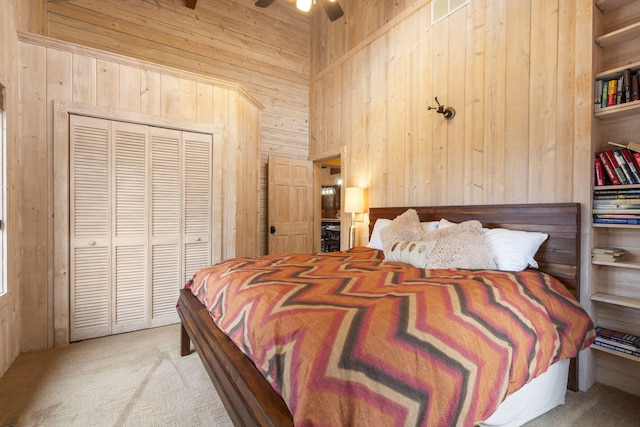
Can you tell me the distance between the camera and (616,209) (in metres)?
1.93

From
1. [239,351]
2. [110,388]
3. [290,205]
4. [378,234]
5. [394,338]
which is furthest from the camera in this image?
[290,205]

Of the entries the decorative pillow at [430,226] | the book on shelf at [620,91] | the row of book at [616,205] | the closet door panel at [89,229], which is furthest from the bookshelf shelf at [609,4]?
the closet door panel at [89,229]

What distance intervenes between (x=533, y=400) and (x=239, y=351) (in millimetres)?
1623

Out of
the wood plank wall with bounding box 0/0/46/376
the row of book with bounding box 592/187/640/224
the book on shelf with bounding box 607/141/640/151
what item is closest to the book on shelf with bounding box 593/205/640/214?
the row of book with bounding box 592/187/640/224

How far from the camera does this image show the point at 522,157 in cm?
240

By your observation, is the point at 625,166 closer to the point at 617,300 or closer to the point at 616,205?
the point at 616,205

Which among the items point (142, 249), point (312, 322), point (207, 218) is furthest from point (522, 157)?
point (142, 249)

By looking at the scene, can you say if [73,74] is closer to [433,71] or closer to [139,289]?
[139,289]

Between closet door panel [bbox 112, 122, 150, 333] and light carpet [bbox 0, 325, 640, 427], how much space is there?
477mm

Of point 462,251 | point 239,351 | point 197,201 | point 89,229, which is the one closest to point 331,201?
point 197,201

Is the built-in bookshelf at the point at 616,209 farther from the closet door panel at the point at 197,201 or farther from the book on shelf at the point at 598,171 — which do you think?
the closet door panel at the point at 197,201

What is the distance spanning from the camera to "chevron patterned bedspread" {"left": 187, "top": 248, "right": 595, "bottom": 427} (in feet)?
2.89

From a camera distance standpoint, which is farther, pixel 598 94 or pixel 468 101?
pixel 468 101

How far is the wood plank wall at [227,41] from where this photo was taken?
139 inches
